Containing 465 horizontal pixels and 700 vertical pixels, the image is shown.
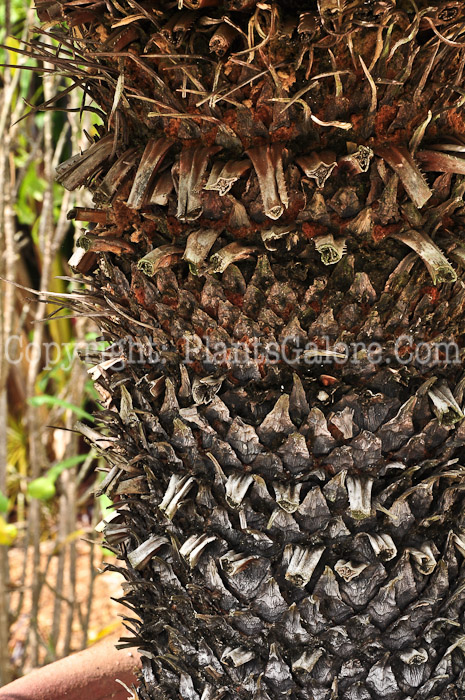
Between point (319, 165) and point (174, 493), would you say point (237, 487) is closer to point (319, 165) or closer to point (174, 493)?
point (174, 493)

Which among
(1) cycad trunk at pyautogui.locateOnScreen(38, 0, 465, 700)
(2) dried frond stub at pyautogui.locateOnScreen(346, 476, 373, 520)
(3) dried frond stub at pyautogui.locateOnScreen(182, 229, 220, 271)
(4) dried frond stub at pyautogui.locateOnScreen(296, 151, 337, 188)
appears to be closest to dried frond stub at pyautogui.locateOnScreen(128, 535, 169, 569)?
(1) cycad trunk at pyautogui.locateOnScreen(38, 0, 465, 700)

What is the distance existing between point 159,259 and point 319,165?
0.63 feet

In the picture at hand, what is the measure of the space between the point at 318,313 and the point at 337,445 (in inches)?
5.7

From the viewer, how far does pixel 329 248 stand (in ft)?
2.13

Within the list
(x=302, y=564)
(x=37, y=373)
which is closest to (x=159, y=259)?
(x=302, y=564)

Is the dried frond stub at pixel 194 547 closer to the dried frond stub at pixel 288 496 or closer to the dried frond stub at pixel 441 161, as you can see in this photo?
the dried frond stub at pixel 288 496

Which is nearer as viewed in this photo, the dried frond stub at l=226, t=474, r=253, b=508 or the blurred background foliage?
the dried frond stub at l=226, t=474, r=253, b=508

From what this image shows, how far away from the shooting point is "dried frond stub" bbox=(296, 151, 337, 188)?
64 centimetres

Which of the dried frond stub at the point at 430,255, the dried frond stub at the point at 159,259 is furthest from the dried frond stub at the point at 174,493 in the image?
the dried frond stub at the point at 430,255

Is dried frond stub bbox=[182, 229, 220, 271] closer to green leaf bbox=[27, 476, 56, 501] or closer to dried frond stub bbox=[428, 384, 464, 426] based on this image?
dried frond stub bbox=[428, 384, 464, 426]

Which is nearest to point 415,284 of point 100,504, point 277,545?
point 277,545

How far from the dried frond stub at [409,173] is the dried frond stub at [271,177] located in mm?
Result: 105

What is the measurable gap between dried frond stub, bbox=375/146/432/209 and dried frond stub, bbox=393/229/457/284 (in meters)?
0.03

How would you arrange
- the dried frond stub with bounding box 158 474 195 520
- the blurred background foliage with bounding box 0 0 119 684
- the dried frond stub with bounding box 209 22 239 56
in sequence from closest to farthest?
the dried frond stub with bounding box 209 22 239 56
the dried frond stub with bounding box 158 474 195 520
the blurred background foliage with bounding box 0 0 119 684
